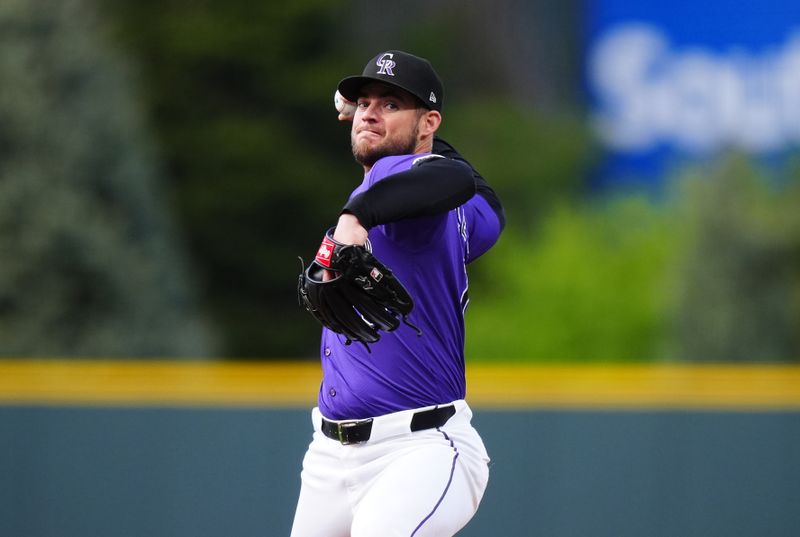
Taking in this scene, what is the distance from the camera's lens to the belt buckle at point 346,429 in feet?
12.4

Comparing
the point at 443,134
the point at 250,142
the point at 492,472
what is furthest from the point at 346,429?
the point at 443,134

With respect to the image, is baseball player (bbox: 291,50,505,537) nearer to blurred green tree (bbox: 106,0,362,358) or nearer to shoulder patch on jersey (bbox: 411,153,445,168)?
shoulder patch on jersey (bbox: 411,153,445,168)

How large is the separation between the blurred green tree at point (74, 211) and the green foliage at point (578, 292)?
6627 mm

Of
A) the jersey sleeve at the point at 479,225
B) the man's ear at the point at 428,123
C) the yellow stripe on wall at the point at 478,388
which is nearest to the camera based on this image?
the man's ear at the point at 428,123

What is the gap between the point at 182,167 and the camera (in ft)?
74.9

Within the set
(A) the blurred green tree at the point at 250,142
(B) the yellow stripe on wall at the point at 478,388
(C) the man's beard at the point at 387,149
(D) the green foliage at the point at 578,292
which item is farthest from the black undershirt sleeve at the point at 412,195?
(A) the blurred green tree at the point at 250,142

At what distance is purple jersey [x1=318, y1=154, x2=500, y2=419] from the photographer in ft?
12.3

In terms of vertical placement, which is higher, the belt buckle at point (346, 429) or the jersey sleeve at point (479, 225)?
the jersey sleeve at point (479, 225)

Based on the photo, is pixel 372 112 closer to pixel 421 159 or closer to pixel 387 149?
pixel 387 149

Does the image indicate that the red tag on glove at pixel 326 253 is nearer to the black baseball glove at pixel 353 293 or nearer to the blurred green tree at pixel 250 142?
the black baseball glove at pixel 353 293

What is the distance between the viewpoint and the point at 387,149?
385cm

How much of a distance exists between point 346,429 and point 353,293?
0.52 metres

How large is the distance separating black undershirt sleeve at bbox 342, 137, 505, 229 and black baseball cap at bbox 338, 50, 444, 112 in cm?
31

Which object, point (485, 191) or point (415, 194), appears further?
point (485, 191)
